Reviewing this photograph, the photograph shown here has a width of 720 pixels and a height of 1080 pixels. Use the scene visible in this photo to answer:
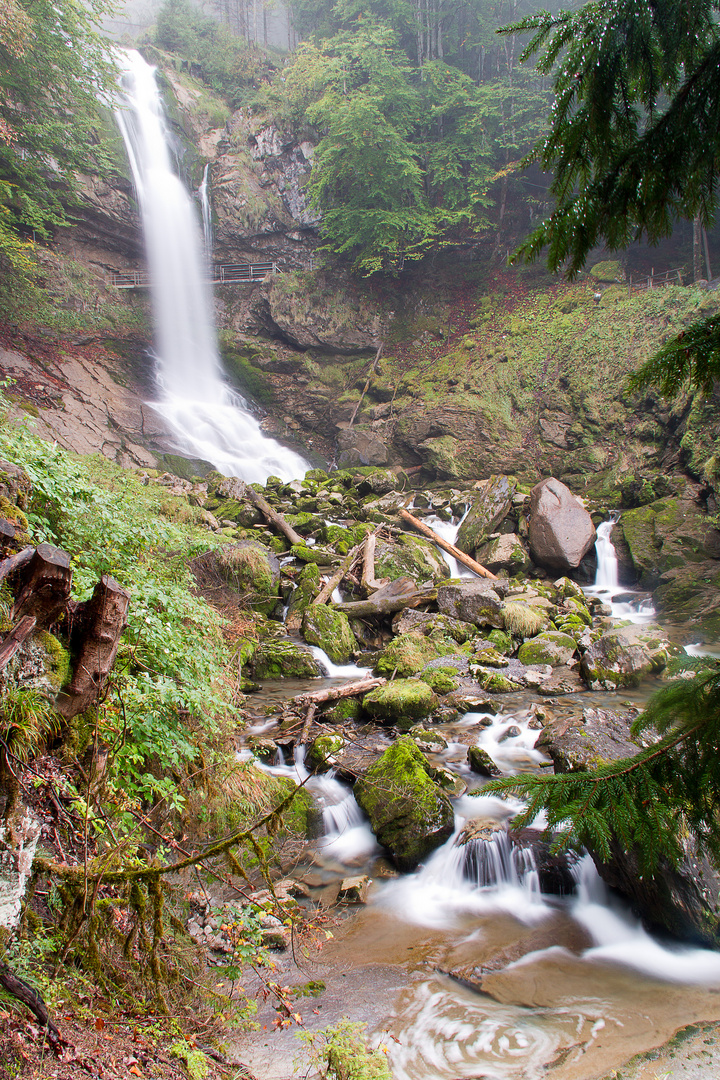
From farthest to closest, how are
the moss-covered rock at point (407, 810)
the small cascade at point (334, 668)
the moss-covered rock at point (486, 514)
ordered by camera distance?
1. the moss-covered rock at point (486, 514)
2. the small cascade at point (334, 668)
3. the moss-covered rock at point (407, 810)

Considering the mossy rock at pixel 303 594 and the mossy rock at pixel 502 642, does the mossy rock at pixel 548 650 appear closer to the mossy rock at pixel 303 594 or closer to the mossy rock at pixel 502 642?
the mossy rock at pixel 502 642

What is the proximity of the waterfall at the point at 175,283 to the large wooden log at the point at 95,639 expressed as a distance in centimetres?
1790

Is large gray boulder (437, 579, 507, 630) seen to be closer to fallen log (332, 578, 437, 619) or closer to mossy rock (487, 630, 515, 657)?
fallen log (332, 578, 437, 619)

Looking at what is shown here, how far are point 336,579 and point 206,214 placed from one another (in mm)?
21373

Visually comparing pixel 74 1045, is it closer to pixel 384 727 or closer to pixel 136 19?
pixel 384 727

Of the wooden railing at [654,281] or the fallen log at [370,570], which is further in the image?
the wooden railing at [654,281]

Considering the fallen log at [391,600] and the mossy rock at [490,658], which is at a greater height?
the fallen log at [391,600]

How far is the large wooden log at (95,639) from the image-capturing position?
8.86 feet

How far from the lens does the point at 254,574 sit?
9.98 metres

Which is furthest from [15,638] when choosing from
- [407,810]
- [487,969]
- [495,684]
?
[495,684]

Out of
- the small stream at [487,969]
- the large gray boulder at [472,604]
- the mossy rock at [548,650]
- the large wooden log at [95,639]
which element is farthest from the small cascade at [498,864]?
the large gray boulder at [472,604]

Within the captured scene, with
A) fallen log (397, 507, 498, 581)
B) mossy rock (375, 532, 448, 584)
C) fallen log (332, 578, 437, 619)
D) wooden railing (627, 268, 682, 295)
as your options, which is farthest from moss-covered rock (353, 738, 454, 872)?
wooden railing (627, 268, 682, 295)

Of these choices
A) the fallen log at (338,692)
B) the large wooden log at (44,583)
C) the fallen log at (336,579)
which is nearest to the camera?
the large wooden log at (44,583)

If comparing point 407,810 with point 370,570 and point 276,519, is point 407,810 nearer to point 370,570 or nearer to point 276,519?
point 370,570
